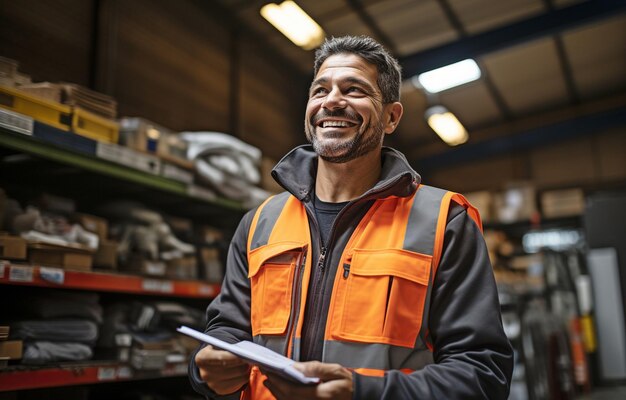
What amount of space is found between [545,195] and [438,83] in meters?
3.17

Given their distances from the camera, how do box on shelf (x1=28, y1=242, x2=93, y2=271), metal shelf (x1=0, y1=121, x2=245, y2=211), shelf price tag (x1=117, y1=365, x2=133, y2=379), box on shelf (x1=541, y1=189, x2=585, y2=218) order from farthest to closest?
box on shelf (x1=541, y1=189, x2=585, y2=218)
shelf price tag (x1=117, y1=365, x2=133, y2=379)
box on shelf (x1=28, y1=242, x2=93, y2=271)
metal shelf (x1=0, y1=121, x2=245, y2=211)

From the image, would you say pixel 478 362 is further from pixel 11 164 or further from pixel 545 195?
pixel 545 195

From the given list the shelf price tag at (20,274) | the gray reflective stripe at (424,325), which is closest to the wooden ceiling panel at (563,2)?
the gray reflective stripe at (424,325)

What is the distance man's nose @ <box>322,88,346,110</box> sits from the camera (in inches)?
73.9

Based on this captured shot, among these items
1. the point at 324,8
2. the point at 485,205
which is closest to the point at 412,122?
the point at 485,205

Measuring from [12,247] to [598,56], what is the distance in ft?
29.1

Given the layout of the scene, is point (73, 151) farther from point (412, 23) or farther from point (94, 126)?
point (412, 23)

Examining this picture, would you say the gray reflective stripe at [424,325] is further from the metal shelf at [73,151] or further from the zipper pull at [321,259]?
the metal shelf at [73,151]

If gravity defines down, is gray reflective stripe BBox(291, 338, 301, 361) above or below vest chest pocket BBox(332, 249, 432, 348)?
below

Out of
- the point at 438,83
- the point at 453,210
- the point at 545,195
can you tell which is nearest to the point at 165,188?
the point at 453,210

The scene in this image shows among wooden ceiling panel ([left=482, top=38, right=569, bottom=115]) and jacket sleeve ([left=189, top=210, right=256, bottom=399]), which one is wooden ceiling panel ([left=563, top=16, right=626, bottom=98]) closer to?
wooden ceiling panel ([left=482, top=38, right=569, bottom=115])

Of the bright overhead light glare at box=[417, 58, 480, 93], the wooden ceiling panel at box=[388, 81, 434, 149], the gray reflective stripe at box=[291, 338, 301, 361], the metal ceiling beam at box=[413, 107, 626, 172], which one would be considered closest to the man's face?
the gray reflective stripe at box=[291, 338, 301, 361]

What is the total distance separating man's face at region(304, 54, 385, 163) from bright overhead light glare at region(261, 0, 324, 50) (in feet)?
14.2

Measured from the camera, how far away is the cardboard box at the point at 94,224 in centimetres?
312
